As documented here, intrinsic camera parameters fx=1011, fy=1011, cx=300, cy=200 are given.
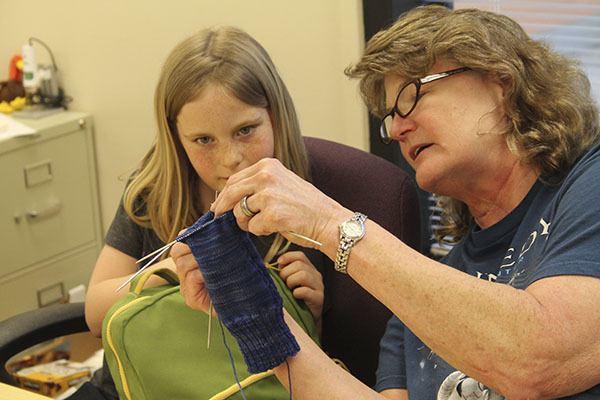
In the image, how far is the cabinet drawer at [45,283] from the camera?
3229 millimetres

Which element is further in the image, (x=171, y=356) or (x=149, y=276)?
(x=149, y=276)

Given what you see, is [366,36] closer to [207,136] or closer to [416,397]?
[207,136]

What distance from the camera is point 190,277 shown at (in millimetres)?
1655

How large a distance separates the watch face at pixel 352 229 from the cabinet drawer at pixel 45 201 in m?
1.97

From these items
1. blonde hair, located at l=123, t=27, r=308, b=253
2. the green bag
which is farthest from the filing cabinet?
the green bag

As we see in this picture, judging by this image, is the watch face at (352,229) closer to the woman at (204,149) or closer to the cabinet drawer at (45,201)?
the woman at (204,149)

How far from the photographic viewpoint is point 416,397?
169 cm

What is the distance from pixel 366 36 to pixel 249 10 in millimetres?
395

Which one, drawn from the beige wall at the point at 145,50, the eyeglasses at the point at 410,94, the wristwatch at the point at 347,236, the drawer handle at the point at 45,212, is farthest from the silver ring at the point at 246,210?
the drawer handle at the point at 45,212

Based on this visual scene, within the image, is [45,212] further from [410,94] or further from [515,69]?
[515,69]

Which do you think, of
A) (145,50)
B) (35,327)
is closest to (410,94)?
(35,327)

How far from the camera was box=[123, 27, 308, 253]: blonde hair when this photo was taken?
1975 millimetres

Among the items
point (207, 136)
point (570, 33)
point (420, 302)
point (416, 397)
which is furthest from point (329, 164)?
point (570, 33)

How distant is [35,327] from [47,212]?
4.13 ft
